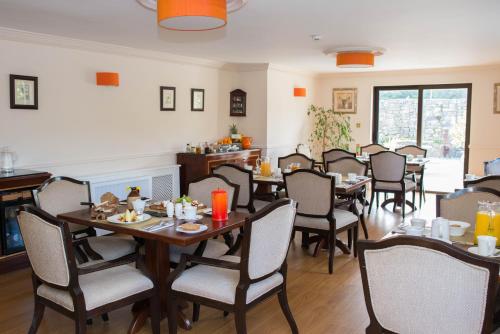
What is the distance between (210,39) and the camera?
521 cm

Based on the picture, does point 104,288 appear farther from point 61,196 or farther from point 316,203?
point 316,203

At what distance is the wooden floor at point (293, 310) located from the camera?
10.5ft

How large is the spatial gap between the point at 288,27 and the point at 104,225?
8.83 ft

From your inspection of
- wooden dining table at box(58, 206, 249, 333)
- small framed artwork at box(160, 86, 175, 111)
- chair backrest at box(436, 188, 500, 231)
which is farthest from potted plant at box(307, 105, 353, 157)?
Answer: wooden dining table at box(58, 206, 249, 333)

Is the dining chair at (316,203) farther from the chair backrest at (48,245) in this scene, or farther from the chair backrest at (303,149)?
the chair backrest at (303,149)

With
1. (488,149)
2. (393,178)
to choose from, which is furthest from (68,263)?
(488,149)

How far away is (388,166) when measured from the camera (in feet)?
21.6

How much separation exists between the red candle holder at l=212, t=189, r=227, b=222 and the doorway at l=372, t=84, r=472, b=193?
21.4ft

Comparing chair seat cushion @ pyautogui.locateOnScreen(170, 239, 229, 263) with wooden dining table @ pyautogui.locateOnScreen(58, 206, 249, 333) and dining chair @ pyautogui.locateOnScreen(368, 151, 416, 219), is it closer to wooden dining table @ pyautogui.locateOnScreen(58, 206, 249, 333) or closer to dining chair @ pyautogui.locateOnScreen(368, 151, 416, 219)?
wooden dining table @ pyautogui.locateOnScreen(58, 206, 249, 333)

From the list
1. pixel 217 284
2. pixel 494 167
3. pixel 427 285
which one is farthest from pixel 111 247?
pixel 494 167

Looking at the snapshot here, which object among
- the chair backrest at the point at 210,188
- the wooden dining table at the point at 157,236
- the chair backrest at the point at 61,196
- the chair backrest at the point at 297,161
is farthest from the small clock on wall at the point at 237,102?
the wooden dining table at the point at 157,236

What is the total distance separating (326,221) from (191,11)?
7.76 feet

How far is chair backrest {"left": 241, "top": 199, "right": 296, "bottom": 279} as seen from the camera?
8.51 feet

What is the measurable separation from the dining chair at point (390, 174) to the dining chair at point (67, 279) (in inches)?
180
